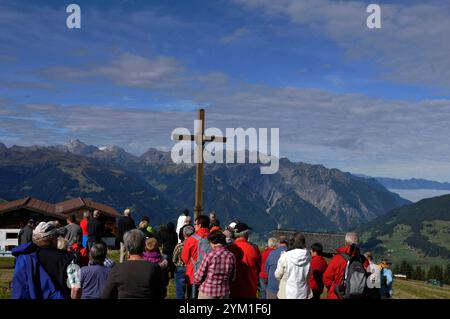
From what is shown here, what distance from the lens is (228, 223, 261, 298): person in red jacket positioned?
1081 centimetres

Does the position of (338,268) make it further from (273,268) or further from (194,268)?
(194,268)

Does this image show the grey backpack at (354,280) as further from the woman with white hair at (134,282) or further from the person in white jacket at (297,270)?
the woman with white hair at (134,282)

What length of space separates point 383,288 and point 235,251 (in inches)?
247

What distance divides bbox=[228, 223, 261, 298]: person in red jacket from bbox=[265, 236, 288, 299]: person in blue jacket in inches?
37.2

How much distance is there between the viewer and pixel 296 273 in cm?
1048

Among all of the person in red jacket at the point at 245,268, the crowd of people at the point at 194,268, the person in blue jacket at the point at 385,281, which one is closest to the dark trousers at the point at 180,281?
the crowd of people at the point at 194,268

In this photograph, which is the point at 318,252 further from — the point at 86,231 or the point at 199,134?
the point at 199,134

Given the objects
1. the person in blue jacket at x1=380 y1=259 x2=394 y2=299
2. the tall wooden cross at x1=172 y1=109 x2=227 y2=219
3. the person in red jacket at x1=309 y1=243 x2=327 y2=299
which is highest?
the tall wooden cross at x1=172 y1=109 x2=227 y2=219

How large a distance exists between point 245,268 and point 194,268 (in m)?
1.13

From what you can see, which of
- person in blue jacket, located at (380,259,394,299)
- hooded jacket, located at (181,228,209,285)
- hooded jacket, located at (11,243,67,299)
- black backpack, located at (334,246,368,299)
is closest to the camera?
hooded jacket, located at (11,243,67,299)

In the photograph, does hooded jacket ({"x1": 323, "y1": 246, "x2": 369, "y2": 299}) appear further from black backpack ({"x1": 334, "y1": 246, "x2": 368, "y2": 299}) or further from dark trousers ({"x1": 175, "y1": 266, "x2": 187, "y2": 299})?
dark trousers ({"x1": 175, "y1": 266, "x2": 187, "y2": 299})

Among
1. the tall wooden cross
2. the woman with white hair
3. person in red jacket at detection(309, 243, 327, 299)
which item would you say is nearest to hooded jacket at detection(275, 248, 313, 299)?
person in red jacket at detection(309, 243, 327, 299)
